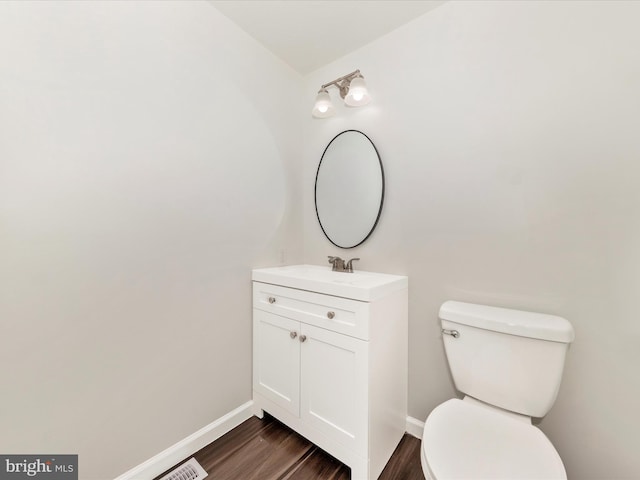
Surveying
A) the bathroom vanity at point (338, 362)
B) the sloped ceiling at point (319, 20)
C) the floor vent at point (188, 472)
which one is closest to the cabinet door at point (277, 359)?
the bathroom vanity at point (338, 362)

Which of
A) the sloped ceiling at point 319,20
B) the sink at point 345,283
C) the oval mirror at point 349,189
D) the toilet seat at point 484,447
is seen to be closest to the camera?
the toilet seat at point 484,447

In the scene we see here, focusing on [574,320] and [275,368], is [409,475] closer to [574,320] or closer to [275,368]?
[275,368]

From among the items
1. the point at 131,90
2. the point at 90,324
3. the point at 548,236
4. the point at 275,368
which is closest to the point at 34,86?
the point at 131,90

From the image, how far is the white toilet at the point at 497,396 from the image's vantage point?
2.68ft

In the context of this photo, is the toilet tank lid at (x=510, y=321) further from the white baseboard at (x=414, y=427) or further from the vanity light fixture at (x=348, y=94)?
the vanity light fixture at (x=348, y=94)

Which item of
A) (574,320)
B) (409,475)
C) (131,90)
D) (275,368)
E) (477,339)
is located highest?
(131,90)

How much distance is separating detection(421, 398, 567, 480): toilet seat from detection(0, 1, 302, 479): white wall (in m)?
1.12

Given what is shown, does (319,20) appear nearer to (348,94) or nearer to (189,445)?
(348,94)

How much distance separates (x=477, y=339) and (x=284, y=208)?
4.44ft

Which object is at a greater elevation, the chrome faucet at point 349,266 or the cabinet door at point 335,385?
the chrome faucet at point 349,266

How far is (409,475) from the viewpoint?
3.99 feet

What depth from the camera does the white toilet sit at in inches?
32.2

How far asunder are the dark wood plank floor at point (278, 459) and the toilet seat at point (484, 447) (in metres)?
0.46

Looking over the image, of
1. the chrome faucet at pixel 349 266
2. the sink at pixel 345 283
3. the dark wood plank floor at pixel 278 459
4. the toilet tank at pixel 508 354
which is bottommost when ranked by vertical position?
the dark wood plank floor at pixel 278 459
